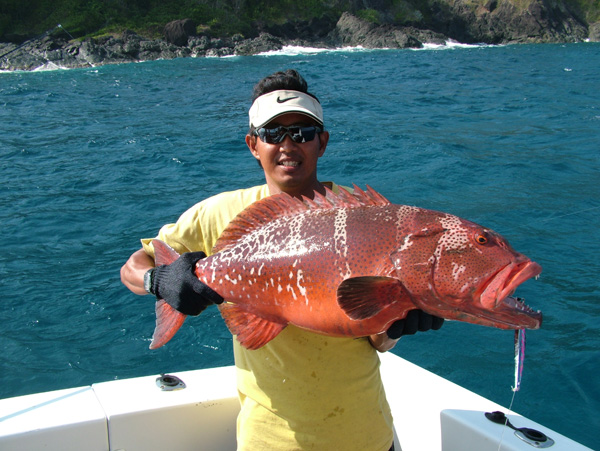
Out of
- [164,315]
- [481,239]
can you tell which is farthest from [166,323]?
[481,239]

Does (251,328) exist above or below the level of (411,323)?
below

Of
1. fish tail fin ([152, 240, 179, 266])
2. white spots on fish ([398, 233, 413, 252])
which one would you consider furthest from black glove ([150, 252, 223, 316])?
white spots on fish ([398, 233, 413, 252])

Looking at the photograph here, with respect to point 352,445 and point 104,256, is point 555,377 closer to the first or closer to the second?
point 352,445

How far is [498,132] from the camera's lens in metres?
15.0

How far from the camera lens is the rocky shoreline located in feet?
139

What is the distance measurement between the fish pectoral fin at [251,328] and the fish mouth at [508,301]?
835 mm

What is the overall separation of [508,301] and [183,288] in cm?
134

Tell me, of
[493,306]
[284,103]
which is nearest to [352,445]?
[493,306]

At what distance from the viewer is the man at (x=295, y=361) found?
2342 mm

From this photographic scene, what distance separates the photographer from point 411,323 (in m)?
2.15

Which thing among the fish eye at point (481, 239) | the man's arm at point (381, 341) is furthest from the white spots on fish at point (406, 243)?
the man's arm at point (381, 341)

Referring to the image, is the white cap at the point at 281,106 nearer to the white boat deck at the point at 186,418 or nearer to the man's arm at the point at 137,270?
the man's arm at the point at 137,270

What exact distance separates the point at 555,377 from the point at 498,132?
36.0 ft

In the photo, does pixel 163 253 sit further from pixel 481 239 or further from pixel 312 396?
pixel 481 239
